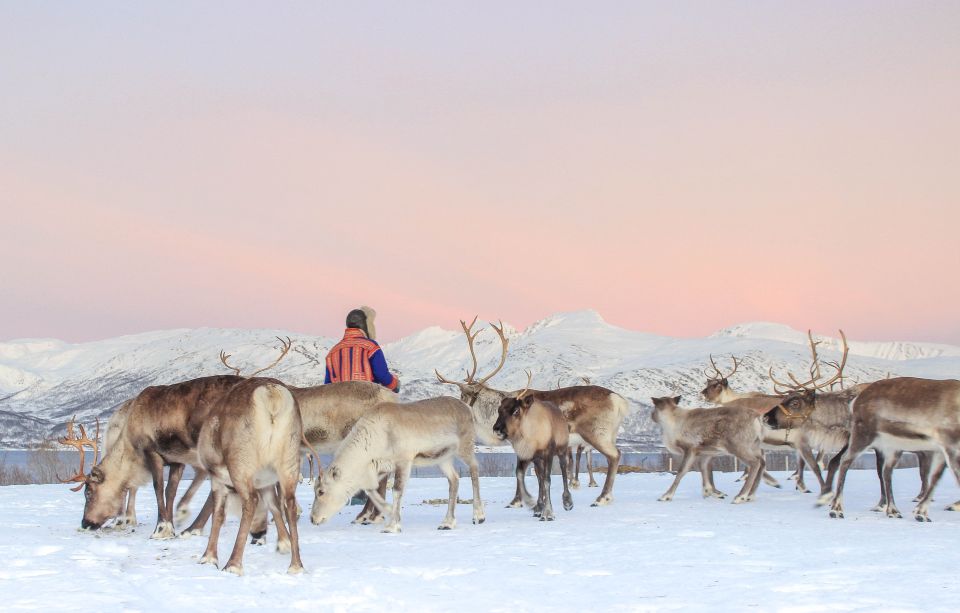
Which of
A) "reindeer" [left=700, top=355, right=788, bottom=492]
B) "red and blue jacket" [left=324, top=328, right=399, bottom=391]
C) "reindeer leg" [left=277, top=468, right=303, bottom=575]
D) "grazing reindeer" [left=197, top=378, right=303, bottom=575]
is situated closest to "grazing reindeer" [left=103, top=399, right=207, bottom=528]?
"grazing reindeer" [left=197, top=378, right=303, bottom=575]

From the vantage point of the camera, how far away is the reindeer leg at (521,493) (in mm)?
12695

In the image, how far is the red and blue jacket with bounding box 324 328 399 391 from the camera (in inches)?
501

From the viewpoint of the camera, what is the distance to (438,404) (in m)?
11.5

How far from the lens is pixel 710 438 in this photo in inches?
560

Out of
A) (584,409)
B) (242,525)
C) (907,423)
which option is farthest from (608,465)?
(242,525)

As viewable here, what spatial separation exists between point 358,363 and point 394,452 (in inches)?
88.0

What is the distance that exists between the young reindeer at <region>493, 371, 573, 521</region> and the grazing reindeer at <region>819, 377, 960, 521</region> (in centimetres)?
331

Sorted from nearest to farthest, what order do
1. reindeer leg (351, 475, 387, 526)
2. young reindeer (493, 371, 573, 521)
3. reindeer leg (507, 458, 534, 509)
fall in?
reindeer leg (351, 475, 387, 526) → young reindeer (493, 371, 573, 521) → reindeer leg (507, 458, 534, 509)

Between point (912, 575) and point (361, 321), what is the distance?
24.0 feet

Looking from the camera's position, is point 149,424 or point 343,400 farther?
point 343,400

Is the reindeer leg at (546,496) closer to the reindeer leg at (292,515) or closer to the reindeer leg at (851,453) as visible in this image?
Answer: the reindeer leg at (851,453)

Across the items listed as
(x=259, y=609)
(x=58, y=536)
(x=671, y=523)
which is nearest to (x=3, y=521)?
(x=58, y=536)

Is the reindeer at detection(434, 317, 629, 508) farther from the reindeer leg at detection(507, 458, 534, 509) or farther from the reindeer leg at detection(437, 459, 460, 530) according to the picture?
the reindeer leg at detection(437, 459, 460, 530)

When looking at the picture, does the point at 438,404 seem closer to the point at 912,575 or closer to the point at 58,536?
the point at 58,536
